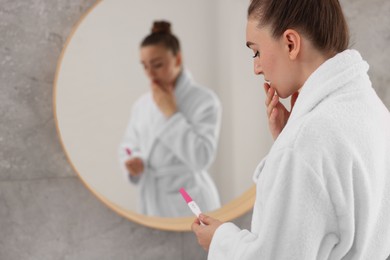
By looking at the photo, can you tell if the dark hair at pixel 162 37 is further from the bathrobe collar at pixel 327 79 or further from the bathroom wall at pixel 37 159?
the bathrobe collar at pixel 327 79

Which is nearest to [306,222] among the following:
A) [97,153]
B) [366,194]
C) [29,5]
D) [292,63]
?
[366,194]

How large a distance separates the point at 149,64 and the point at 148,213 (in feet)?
1.14

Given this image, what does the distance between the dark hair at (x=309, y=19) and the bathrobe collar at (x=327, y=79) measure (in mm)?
25

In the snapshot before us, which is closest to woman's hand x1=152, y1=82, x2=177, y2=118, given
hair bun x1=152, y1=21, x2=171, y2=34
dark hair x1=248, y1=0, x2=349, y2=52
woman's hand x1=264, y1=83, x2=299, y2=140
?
hair bun x1=152, y1=21, x2=171, y2=34

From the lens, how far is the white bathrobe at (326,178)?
2.14ft

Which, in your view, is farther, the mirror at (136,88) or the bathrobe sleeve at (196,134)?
the bathrobe sleeve at (196,134)

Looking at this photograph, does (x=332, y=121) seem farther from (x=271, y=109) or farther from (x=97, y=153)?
(x=97, y=153)

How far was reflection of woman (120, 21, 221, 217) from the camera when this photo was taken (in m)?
1.35

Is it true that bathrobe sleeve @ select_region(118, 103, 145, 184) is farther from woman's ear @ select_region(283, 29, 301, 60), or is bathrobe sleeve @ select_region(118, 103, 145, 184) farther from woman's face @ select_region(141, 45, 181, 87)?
woman's ear @ select_region(283, 29, 301, 60)

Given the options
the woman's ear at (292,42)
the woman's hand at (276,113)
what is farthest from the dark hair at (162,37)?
the woman's ear at (292,42)

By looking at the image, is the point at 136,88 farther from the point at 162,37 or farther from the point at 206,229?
the point at 206,229

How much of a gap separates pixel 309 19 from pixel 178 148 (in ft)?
2.39

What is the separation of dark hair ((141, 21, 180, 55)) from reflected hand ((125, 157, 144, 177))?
0.87ft

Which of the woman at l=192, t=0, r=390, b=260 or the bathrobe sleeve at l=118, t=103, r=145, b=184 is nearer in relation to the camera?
the woman at l=192, t=0, r=390, b=260
